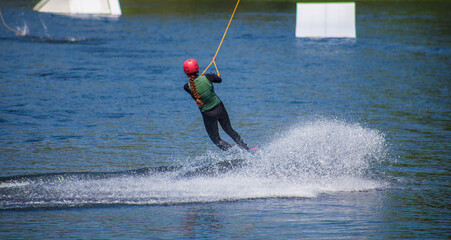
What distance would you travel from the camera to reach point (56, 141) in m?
13.1

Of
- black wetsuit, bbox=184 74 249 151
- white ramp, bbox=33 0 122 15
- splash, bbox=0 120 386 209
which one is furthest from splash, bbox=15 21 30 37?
black wetsuit, bbox=184 74 249 151

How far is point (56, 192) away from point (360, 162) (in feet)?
16.2

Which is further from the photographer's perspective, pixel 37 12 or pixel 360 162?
pixel 37 12

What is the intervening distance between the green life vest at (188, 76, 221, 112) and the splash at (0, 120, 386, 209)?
3.43 feet

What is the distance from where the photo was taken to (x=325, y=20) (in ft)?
109

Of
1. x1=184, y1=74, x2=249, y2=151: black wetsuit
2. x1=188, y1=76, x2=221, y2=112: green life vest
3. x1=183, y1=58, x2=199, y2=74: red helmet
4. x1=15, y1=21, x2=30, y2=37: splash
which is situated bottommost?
x1=15, y1=21, x2=30, y2=37: splash

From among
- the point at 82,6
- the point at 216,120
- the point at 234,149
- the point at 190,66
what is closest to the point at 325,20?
the point at 234,149

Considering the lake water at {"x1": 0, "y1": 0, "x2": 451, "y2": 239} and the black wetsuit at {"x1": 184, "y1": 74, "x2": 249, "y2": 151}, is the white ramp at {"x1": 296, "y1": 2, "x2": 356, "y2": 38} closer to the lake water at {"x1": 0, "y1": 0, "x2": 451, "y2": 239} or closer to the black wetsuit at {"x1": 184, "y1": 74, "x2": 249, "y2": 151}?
the lake water at {"x1": 0, "y1": 0, "x2": 451, "y2": 239}

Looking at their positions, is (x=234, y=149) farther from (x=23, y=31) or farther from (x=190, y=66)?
(x=23, y=31)

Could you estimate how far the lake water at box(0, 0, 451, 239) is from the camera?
820cm

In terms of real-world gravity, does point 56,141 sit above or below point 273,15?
above

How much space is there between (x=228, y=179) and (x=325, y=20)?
2434 cm

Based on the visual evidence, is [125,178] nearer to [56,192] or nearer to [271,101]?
[56,192]

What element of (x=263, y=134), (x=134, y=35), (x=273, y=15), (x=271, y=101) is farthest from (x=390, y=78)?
(x=273, y=15)
